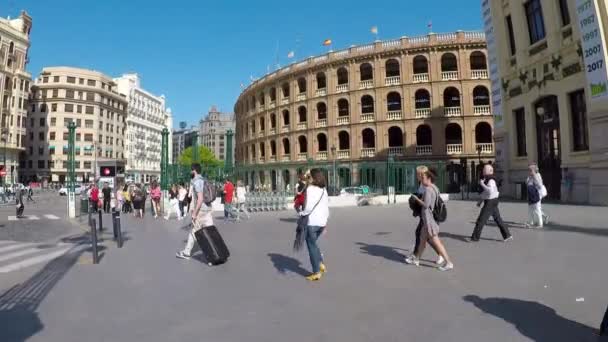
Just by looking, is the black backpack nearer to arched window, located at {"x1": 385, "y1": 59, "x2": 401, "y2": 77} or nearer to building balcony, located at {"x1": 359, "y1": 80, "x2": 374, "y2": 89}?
building balcony, located at {"x1": 359, "y1": 80, "x2": 374, "y2": 89}

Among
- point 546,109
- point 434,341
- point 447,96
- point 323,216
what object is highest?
point 447,96

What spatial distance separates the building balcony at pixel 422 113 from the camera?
125ft

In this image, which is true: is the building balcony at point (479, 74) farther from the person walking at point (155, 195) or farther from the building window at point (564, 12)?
the person walking at point (155, 195)

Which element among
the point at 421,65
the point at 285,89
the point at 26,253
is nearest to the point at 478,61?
the point at 421,65

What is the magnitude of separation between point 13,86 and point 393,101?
6155 centimetres

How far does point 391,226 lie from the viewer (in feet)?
42.5

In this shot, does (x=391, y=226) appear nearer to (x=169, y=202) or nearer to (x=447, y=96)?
(x=169, y=202)

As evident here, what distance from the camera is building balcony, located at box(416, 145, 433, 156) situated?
1491 inches

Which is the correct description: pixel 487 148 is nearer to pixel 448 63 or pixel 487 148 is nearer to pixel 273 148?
pixel 448 63

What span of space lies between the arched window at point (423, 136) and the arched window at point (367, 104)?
16.1 feet

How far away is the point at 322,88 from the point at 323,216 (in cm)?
3801

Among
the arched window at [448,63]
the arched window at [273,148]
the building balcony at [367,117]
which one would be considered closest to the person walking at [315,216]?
the building balcony at [367,117]

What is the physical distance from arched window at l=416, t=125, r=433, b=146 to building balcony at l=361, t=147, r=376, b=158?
4.26 metres

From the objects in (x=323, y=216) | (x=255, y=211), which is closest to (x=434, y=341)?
(x=323, y=216)
